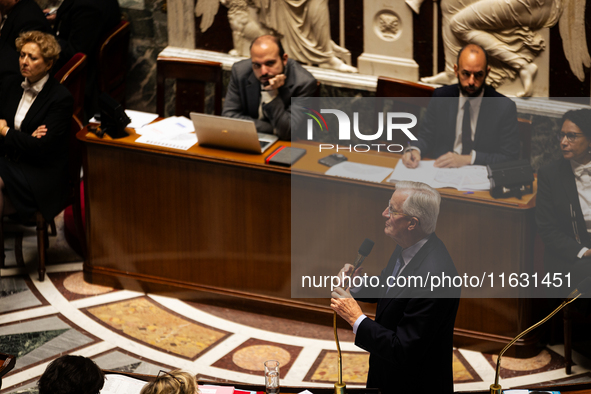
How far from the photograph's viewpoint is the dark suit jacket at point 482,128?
423 centimetres

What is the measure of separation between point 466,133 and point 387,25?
55.0 inches

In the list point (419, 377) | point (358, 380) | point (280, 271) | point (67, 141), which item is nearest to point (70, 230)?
point (67, 141)

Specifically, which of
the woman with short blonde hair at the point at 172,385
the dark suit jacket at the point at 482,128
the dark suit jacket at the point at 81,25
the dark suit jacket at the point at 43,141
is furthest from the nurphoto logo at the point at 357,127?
the woman with short blonde hair at the point at 172,385

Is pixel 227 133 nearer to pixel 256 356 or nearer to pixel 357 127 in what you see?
pixel 256 356

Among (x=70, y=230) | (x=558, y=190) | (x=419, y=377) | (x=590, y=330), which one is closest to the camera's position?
(x=419, y=377)

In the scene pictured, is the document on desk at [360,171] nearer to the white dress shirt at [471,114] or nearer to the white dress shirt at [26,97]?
the white dress shirt at [471,114]

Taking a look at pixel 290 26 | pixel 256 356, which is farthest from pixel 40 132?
pixel 290 26

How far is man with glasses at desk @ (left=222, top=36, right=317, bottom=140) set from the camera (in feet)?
14.7

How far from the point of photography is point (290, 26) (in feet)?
18.8

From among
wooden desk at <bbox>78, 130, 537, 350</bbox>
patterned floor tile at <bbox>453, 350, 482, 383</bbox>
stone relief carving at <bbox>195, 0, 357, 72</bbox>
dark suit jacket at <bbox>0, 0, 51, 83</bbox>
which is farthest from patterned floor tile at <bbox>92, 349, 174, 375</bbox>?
stone relief carving at <bbox>195, 0, 357, 72</bbox>

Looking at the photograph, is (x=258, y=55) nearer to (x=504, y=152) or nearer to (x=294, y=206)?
(x=294, y=206)

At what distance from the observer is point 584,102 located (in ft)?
16.1

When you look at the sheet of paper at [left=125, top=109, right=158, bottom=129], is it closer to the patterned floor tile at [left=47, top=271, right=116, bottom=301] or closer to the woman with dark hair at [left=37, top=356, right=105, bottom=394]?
the patterned floor tile at [left=47, top=271, right=116, bottom=301]

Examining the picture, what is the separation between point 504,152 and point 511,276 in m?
0.75
